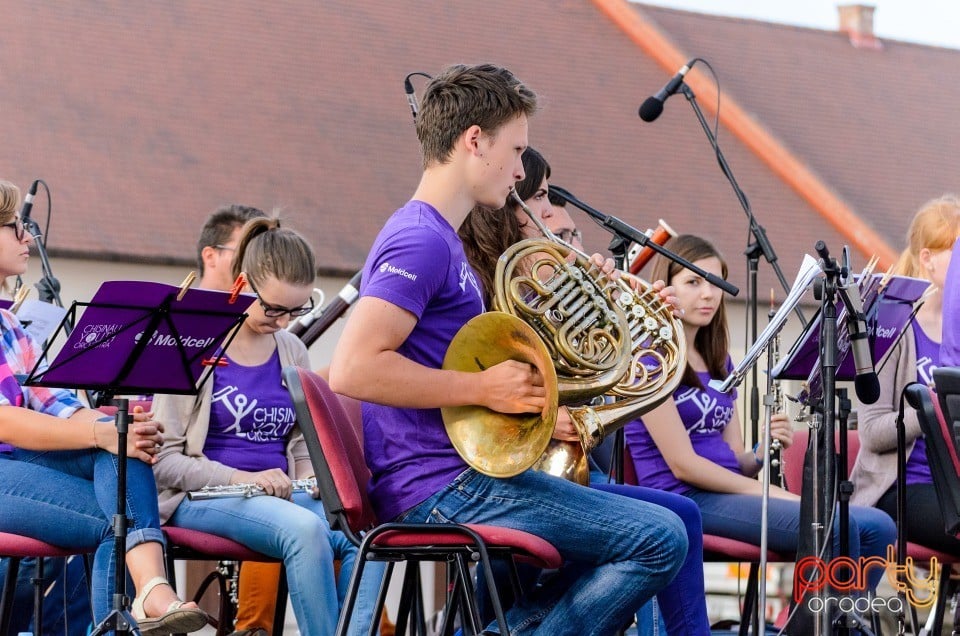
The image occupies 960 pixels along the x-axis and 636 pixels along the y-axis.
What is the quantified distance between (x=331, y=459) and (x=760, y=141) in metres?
14.9

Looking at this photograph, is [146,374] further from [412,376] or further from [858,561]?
[858,561]

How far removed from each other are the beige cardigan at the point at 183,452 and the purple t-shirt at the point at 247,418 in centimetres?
7

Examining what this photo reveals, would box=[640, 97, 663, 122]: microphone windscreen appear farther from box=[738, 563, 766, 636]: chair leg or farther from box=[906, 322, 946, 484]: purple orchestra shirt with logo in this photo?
box=[738, 563, 766, 636]: chair leg

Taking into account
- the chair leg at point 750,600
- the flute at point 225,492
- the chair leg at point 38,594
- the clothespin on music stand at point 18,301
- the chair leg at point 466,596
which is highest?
the clothespin on music stand at point 18,301

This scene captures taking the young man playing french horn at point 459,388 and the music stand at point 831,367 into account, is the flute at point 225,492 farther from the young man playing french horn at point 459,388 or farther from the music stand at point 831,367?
the music stand at point 831,367

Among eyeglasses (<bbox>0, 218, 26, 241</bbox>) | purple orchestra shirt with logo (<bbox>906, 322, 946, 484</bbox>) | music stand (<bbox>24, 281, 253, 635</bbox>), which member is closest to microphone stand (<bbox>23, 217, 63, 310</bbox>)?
eyeglasses (<bbox>0, 218, 26, 241</bbox>)

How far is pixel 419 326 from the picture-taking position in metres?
3.33

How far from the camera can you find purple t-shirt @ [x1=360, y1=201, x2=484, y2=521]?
3.22 metres

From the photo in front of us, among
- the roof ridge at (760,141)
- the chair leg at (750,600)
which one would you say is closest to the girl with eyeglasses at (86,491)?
the chair leg at (750,600)

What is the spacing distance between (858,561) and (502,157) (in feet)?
6.26

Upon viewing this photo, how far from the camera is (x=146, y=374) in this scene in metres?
3.92

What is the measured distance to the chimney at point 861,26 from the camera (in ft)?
67.8

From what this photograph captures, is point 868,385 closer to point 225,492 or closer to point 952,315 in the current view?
point 952,315

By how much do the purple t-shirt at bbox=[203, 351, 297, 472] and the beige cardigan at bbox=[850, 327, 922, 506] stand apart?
1.99 meters
